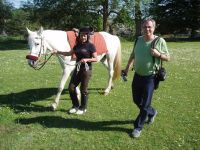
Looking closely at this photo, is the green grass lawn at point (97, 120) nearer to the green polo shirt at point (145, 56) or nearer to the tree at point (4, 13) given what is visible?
the green polo shirt at point (145, 56)

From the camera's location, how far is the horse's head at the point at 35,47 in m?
10.0

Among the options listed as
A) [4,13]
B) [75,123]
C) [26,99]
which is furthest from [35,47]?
[4,13]

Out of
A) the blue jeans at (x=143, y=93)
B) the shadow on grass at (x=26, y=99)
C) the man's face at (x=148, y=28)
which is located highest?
the man's face at (x=148, y=28)

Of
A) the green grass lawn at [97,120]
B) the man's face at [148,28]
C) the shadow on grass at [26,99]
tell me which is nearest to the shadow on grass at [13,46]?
the green grass lawn at [97,120]

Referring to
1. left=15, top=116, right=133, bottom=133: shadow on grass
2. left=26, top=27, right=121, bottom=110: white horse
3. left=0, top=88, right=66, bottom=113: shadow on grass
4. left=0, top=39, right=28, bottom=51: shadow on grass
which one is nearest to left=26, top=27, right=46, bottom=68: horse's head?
left=26, top=27, right=121, bottom=110: white horse

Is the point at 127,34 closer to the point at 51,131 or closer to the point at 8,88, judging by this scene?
the point at 8,88

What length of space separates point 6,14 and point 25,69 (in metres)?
48.3

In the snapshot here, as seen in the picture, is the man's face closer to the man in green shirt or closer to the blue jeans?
the man in green shirt

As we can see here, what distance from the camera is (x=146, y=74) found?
319 inches

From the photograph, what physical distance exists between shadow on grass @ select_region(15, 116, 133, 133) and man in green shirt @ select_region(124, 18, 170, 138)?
0.93 meters

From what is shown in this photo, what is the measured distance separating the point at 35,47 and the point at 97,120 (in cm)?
258

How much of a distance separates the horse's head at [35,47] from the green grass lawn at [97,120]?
1497 mm

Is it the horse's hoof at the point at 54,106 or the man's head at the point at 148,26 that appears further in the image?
the horse's hoof at the point at 54,106

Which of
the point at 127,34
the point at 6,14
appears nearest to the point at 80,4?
the point at 127,34
